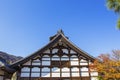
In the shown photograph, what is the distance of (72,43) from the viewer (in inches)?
826

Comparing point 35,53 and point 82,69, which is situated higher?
point 35,53

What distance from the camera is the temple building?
1934 centimetres

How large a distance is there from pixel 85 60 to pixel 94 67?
1414 mm

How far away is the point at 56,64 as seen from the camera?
1998 cm

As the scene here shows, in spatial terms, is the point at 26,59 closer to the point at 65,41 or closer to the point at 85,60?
the point at 65,41

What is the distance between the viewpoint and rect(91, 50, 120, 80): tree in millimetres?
17672

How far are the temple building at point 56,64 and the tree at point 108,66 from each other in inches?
31.7

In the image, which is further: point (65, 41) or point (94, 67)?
point (65, 41)

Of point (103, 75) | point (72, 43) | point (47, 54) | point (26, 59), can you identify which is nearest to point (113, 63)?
point (103, 75)

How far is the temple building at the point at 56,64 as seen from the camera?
63.5 ft

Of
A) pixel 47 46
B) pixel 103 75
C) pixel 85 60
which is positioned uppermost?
pixel 47 46

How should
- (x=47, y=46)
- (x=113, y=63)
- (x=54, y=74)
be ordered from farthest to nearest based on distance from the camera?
(x=47, y=46)
(x=54, y=74)
(x=113, y=63)

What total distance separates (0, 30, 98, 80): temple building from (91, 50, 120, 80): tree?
804 millimetres

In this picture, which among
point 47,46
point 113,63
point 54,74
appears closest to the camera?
point 113,63
